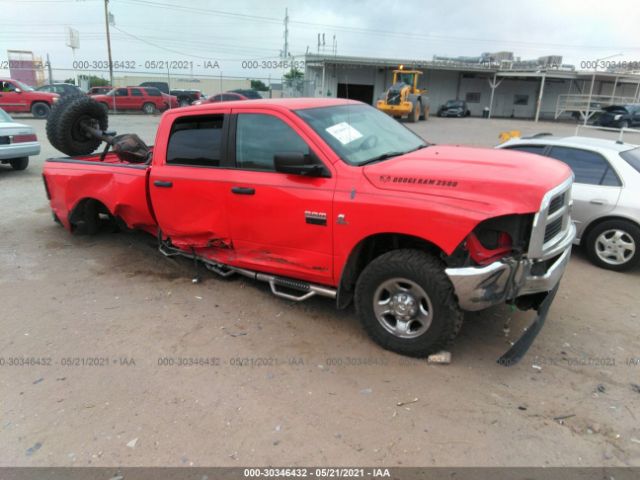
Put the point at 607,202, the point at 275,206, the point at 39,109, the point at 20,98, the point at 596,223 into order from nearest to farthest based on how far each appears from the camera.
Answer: the point at 275,206, the point at 607,202, the point at 596,223, the point at 20,98, the point at 39,109

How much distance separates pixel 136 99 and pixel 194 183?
27650 millimetres

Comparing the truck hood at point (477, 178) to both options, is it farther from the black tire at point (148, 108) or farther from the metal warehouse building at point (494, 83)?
the metal warehouse building at point (494, 83)

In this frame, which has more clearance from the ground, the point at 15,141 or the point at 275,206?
the point at 275,206

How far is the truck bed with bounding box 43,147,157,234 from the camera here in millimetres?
5168

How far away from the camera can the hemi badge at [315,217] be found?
373 cm

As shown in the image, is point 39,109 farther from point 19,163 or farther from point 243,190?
point 243,190

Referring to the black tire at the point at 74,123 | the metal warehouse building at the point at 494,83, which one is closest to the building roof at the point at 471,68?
the metal warehouse building at the point at 494,83

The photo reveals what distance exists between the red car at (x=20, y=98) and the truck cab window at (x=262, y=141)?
24.3 meters

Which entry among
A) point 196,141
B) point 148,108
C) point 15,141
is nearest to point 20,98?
point 148,108

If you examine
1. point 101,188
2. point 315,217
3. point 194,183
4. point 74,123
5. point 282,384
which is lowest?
point 282,384

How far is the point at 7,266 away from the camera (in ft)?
18.3

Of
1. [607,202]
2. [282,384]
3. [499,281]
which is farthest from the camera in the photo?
[607,202]

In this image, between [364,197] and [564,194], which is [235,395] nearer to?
[364,197]

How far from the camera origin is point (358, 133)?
164 inches
